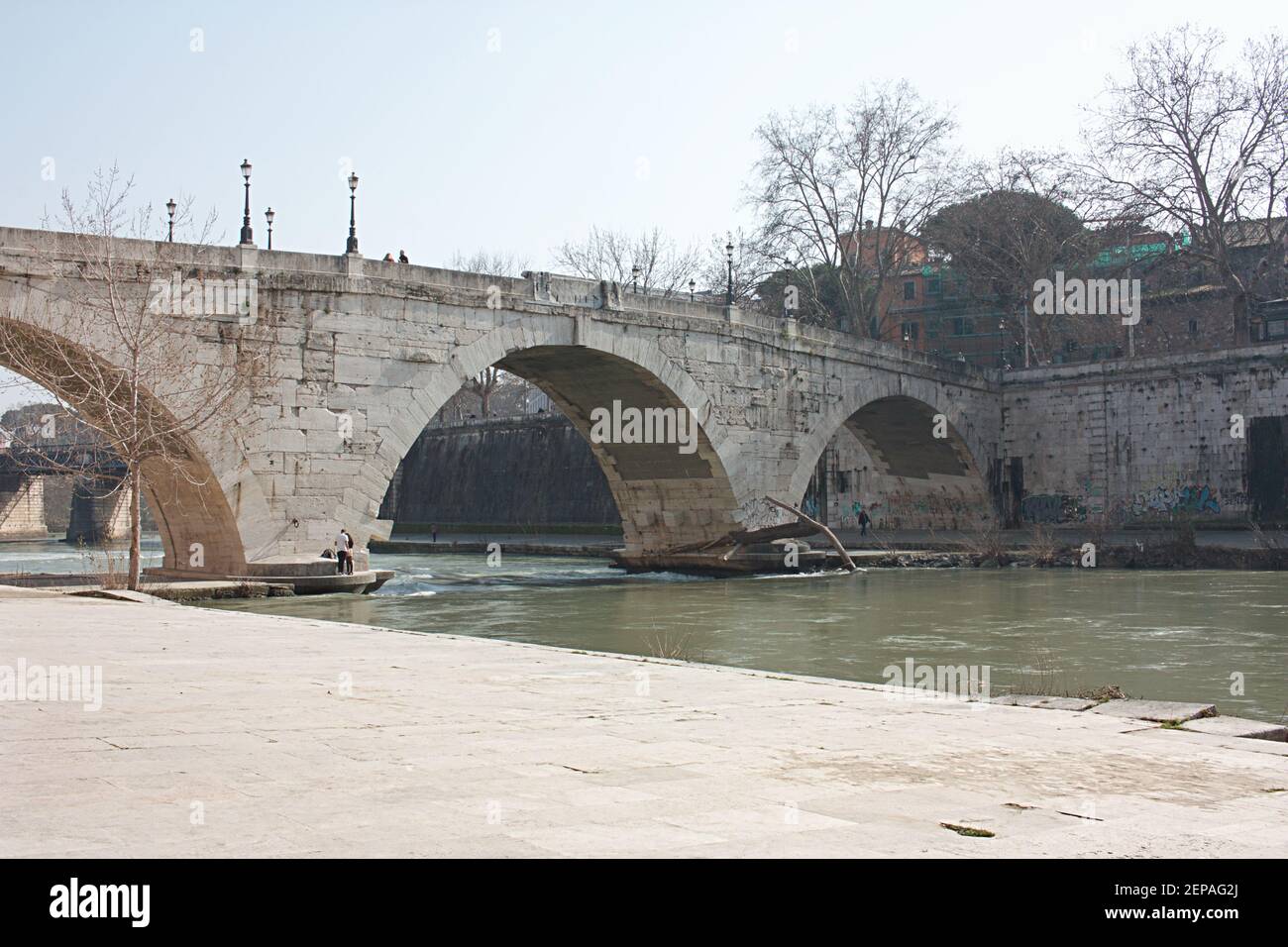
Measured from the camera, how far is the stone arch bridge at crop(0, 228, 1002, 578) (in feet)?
63.1

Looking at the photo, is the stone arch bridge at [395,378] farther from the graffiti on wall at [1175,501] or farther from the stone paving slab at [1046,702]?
the stone paving slab at [1046,702]

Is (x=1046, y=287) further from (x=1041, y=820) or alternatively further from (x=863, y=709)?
(x=1041, y=820)

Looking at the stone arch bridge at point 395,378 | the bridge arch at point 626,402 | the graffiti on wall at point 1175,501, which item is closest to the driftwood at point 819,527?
the stone arch bridge at point 395,378

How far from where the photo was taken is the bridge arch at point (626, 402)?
22312mm

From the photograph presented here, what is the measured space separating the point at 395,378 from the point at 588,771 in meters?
16.9

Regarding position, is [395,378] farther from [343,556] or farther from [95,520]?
[95,520]

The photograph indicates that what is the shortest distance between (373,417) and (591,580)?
779 cm

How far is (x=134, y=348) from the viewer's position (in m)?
17.4

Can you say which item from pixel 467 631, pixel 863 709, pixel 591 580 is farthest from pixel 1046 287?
pixel 863 709

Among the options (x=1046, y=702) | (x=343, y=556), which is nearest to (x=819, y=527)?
(x=343, y=556)

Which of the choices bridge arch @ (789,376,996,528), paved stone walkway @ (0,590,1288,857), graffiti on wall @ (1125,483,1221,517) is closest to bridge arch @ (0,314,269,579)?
paved stone walkway @ (0,590,1288,857)

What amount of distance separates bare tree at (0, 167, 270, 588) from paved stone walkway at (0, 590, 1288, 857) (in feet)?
30.3

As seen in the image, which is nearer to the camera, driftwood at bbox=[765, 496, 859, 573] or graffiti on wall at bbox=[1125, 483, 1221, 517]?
driftwood at bbox=[765, 496, 859, 573]

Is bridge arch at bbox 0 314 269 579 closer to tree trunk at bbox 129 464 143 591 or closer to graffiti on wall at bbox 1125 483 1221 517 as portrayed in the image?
tree trunk at bbox 129 464 143 591
